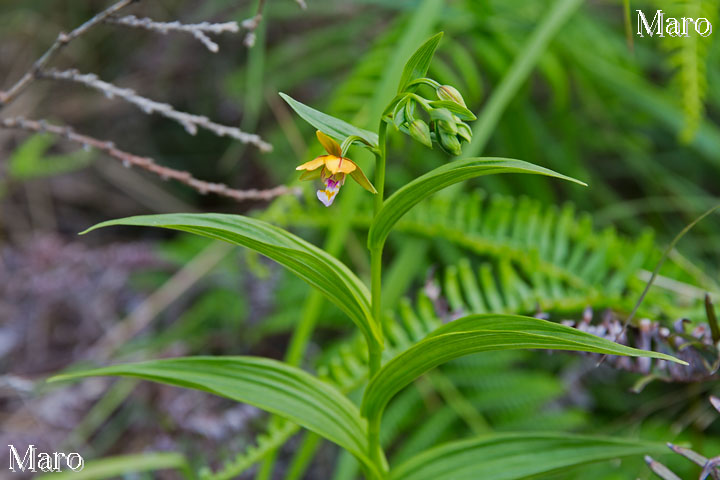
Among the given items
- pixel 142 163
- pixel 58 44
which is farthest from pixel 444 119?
pixel 58 44

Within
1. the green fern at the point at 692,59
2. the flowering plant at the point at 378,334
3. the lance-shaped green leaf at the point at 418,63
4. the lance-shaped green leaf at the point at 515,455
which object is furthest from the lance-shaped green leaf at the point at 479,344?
the green fern at the point at 692,59

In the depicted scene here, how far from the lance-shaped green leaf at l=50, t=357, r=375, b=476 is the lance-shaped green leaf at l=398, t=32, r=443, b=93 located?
0.31 m

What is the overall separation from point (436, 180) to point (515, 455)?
1.12 feet

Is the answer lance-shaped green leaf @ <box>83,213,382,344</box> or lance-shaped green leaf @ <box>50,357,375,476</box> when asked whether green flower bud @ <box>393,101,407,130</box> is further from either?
lance-shaped green leaf @ <box>50,357,375,476</box>

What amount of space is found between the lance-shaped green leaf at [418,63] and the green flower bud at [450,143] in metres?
0.05

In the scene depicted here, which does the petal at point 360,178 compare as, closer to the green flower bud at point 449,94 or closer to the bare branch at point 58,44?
the green flower bud at point 449,94

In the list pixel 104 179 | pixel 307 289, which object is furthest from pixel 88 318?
pixel 104 179

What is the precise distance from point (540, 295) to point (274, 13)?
5.22 ft

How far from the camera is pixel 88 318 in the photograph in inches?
64.2

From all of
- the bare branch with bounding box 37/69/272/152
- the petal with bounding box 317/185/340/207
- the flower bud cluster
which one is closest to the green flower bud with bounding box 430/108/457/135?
the flower bud cluster

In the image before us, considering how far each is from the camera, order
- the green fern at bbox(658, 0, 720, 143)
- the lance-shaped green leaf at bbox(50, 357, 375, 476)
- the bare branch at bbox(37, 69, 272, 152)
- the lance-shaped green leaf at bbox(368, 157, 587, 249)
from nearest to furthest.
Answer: the lance-shaped green leaf at bbox(368, 157, 587, 249), the lance-shaped green leaf at bbox(50, 357, 375, 476), the bare branch at bbox(37, 69, 272, 152), the green fern at bbox(658, 0, 720, 143)

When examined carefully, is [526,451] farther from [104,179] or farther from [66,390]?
[104,179]

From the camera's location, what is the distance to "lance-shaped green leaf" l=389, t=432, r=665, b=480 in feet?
2.07

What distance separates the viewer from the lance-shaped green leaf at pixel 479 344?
0.50 metres
